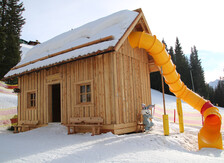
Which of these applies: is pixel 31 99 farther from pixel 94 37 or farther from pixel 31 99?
pixel 94 37

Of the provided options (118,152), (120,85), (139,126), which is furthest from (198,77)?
(118,152)

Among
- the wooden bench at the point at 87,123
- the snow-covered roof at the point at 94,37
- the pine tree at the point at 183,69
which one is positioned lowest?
the wooden bench at the point at 87,123

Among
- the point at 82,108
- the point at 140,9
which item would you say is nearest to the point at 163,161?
the point at 82,108

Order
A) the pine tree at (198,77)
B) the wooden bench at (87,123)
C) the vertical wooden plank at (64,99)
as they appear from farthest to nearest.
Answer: the pine tree at (198,77), the vertical wooden plank at (64,99), the wooden bench at (87,123)

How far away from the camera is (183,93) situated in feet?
30.8

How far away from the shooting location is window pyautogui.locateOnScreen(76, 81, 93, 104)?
27.7ft

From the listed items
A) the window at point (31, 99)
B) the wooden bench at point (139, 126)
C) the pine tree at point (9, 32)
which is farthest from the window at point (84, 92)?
the pine tree at point (9, 32)

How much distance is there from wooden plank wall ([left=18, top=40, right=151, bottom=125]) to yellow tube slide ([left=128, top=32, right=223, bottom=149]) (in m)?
0.79

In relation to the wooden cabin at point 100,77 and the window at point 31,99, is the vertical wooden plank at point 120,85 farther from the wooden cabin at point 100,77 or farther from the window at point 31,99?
the window at point 31,99

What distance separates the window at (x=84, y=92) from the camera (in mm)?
8438

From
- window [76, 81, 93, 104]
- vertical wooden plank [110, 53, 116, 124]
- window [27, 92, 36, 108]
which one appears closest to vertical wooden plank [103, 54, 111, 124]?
vertical wooden plank [110, 53, 116, 124]

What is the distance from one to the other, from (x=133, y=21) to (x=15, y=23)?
27.9 metres

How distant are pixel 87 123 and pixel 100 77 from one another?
1.96 metres

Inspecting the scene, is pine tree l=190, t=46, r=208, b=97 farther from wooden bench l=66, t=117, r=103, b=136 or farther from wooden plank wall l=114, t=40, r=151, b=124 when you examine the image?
wooden bench l=66, t=117, r=103, b=136
